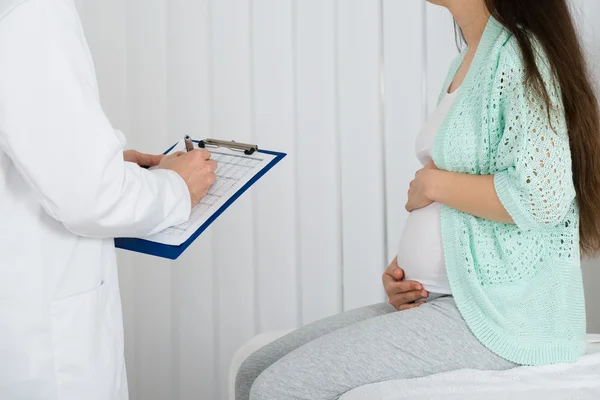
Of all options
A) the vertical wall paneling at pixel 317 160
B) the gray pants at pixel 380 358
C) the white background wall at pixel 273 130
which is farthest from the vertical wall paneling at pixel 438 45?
the gray pants at pixel 380 358

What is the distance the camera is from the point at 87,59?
113 cm

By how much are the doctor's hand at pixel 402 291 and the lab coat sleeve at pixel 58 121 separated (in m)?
0.56

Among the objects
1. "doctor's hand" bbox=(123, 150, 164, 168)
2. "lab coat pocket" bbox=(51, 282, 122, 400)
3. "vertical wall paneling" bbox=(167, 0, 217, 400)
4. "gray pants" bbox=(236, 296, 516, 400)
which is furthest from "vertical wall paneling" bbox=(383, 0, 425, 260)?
"lab coat pocket" bbox=(51, 282, 122, 400)

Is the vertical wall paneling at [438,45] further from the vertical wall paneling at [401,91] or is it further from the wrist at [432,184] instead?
the wrist at [432,184]

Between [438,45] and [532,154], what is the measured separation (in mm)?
1156

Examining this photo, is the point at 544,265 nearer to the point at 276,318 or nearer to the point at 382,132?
the point at 382,132

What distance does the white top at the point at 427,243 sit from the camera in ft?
4.36

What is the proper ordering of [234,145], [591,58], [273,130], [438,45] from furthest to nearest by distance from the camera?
[273,130]
[438,45]
[591,58]
[234,145]

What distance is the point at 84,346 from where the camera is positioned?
3.90 feet

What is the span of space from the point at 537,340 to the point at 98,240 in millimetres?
745

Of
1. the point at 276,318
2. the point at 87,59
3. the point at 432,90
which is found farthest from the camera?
the point at 276,318

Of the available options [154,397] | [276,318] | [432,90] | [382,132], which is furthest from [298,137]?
[154,397]

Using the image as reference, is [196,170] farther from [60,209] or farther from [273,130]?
[273,130]

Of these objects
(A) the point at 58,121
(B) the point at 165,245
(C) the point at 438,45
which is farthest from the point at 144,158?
(C) the point at 438,45
